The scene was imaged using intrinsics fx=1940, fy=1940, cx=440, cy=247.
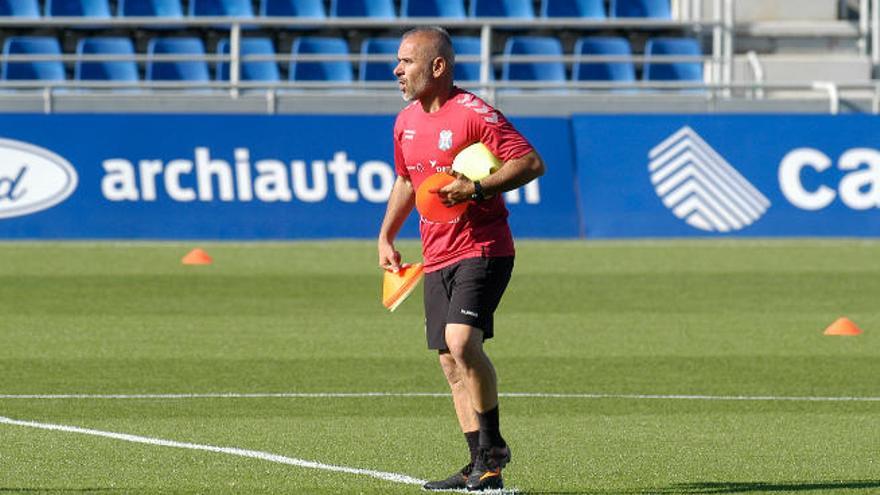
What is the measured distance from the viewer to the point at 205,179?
74.2 feet

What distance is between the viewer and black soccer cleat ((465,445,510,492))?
25.8ft

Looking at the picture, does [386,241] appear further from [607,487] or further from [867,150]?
[867,150]

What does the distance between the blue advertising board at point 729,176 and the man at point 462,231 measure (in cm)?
1535

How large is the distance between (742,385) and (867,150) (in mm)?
12006

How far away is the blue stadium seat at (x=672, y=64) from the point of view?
29.8m

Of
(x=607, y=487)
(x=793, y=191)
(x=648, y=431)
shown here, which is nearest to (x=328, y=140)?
(x=793, y=191)

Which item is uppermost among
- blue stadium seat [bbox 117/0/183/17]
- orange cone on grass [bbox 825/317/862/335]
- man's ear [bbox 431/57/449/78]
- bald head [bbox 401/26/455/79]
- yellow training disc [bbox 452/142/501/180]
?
bald head [bbox 401/26/455/79]

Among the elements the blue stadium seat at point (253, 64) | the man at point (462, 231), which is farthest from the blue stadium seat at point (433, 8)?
the man at point (462, 231)

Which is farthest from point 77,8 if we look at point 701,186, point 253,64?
point 701,186

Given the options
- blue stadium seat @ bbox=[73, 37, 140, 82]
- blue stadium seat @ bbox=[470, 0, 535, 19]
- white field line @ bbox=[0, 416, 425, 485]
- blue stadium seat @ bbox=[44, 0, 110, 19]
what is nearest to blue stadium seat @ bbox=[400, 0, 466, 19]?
blue stadium seat @ bbox=[470, 0, 535, 19]

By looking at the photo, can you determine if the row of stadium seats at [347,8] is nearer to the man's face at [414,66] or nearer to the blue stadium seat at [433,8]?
the blue stadium seat at [433,8]

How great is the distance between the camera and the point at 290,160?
900 inches

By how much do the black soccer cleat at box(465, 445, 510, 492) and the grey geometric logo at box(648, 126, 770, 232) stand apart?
15460 mm

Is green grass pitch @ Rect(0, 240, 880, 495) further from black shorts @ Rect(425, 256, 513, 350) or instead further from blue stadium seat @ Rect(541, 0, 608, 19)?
blue stadium seat @ Rect(541, 0, 608, 19)
